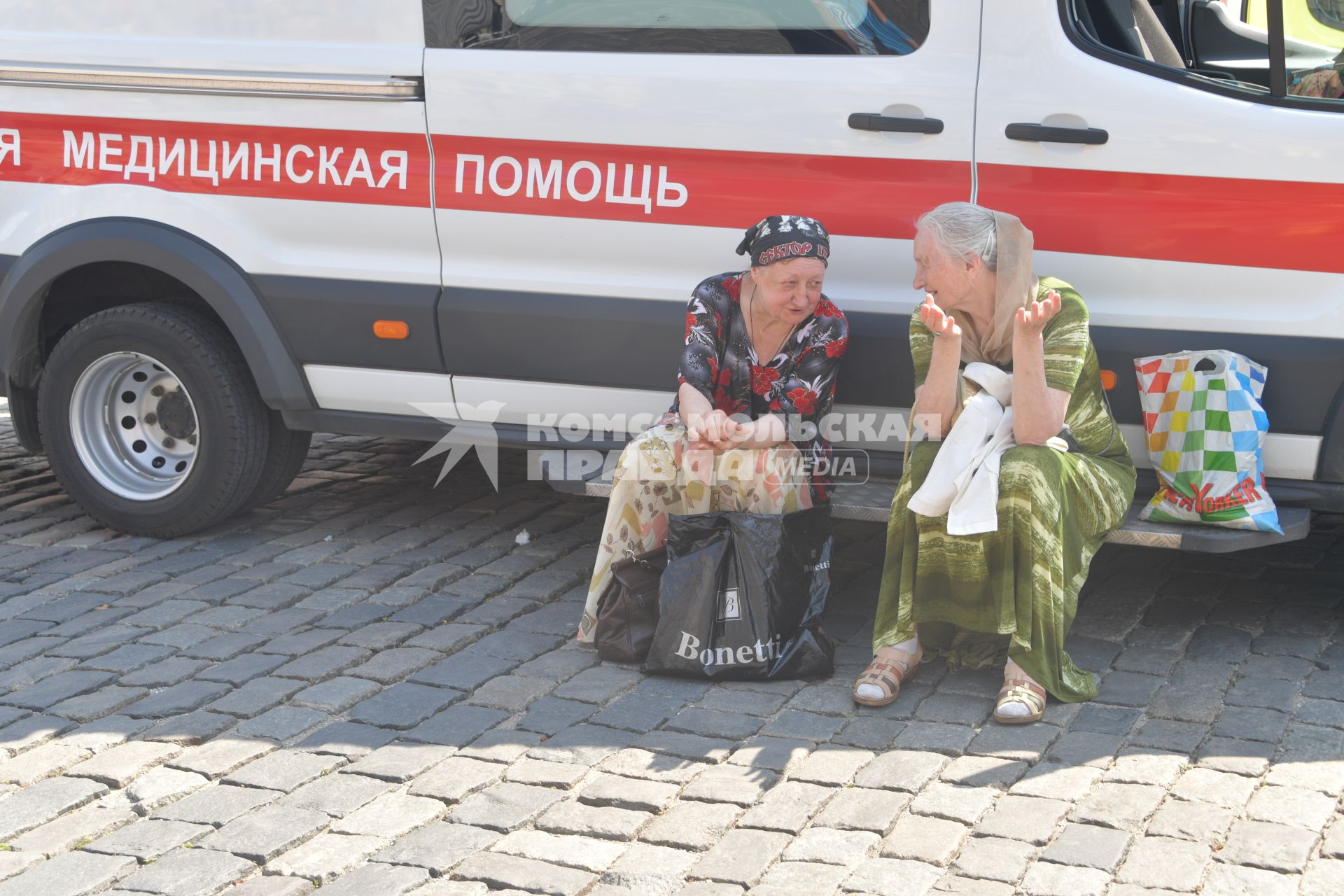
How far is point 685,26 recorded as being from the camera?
4285 mm

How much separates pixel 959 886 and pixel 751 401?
1802 mm

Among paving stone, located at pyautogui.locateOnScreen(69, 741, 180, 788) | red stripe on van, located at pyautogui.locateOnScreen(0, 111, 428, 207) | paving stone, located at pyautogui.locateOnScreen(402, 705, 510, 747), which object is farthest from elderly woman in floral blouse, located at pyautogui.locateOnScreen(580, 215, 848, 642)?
paving stone, located at pyautogui.locateOnScreen(69, 741, 180, 788)

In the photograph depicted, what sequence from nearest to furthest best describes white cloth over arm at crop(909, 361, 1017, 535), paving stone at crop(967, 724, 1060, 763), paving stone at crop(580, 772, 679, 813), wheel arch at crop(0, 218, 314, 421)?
paving stone at crop(580, 772, 679, 813) → paving stone at crop(967, 724, 1060, 763) → white cloth over arm at crop(909, 361, 1017, 535) → wheel arch at crop(0, 218, 314, 421)

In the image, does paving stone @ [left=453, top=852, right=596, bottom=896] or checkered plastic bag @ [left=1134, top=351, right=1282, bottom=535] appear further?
checkered plastic bag @ [left=1134, top=351, right=1282, bottom=535]

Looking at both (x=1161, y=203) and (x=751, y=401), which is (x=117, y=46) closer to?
(x=751, y=401)

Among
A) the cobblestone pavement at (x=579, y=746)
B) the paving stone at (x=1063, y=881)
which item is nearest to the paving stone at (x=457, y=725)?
the cobblestone pavement at (x=579, y=746)

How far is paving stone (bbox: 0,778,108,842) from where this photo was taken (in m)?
3.17

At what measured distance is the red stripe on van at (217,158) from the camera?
4.60 meters

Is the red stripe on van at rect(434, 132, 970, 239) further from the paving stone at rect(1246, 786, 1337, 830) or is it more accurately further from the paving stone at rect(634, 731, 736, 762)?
the paving stone at rect(1246, 786, 1337, 830)

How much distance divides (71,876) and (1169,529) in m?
2.84

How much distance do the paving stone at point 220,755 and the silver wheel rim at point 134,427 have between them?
1.78 meters

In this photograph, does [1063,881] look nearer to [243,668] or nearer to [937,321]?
[937,321]

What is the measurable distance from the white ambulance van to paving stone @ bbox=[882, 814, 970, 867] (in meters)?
1.24

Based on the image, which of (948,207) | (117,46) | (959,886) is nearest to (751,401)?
(948,207)
